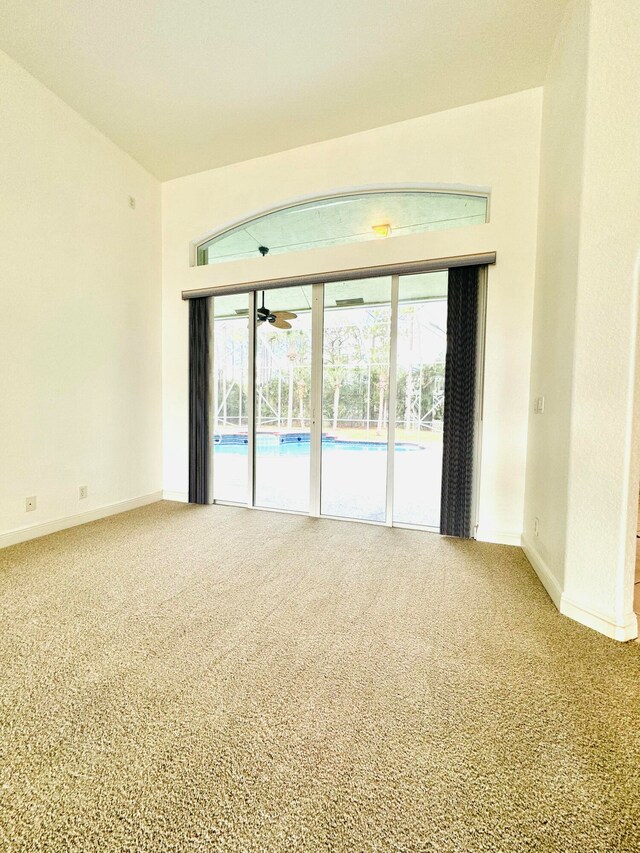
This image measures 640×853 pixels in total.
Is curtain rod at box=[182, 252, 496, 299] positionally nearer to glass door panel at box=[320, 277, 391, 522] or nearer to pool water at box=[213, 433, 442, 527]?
glass door panel at box=[320, 277, 391, 522]

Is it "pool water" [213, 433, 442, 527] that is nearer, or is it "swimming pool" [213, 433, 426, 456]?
"pool water" [213, 433, 442, 527]

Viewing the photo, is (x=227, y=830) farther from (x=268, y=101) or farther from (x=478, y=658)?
(x=268, y=101)

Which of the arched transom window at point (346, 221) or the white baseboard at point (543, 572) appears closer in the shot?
the white baseboard at point (543, 572)

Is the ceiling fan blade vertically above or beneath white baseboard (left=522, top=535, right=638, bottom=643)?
above

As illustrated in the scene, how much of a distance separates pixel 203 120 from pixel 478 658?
4.47m

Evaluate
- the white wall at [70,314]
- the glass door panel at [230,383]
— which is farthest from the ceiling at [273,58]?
the glass door panel at [230,383]

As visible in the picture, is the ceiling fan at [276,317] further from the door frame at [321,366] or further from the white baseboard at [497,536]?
the white baseboard at [497,536]

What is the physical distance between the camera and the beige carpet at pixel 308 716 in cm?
92

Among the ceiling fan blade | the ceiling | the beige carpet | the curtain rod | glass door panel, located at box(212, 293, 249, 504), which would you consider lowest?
the beige carpet

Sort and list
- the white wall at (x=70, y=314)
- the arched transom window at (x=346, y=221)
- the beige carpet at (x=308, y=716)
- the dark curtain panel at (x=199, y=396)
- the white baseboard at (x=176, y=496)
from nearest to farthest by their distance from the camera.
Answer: the beige carpet at (x=308, y=716) < the white wall at (x=70, y=314) < the arched transom window at (x=346, y=221) < the dark curtain panel at (x=199, y=396) < the white baseboard at (x=176, y=496)

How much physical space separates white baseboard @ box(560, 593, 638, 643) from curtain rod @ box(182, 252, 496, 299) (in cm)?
256

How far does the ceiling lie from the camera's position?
7.29ft

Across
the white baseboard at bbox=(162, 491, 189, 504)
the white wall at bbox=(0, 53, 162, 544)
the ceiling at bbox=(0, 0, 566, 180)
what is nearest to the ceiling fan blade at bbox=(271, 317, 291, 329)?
the white wall at bbox=(0, 53, 162, 544)

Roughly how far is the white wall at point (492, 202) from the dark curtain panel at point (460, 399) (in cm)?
14
